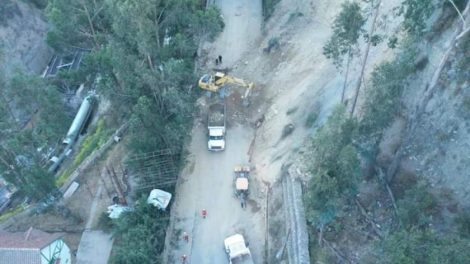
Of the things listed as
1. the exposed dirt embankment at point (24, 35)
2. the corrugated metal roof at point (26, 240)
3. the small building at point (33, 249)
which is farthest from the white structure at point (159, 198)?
the exposed dirt embankment at point (24, 35)

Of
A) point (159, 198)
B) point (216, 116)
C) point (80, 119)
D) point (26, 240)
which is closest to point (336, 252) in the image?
point (159, 198)

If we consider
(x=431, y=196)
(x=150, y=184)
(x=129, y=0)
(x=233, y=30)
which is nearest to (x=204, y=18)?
(x=129, y=0)

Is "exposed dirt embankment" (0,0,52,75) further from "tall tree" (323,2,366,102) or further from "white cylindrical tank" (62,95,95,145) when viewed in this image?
"tall tree" (323,2,366,102)

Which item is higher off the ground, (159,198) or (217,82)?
(217,82)

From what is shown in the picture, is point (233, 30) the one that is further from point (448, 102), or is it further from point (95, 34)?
point (448, 102)

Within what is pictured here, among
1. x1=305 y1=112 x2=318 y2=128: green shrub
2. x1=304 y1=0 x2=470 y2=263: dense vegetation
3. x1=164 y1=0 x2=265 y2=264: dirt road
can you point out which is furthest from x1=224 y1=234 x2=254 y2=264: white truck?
x1=305 y1=112 x2=318 y2=128: green shrub

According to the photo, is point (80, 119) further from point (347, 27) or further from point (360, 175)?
point (360, 175)
